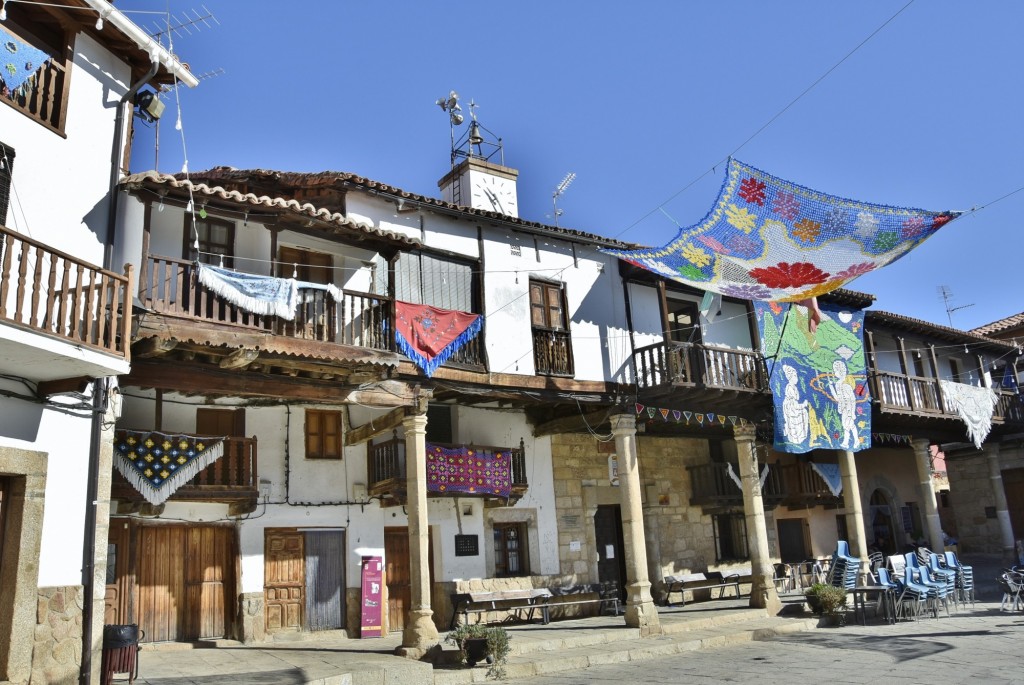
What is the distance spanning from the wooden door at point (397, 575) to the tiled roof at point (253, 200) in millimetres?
5817

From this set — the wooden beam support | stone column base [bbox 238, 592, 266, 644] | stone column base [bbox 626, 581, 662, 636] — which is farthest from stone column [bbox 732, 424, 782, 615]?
stone column base [bbox 238, 592, 266, 644]

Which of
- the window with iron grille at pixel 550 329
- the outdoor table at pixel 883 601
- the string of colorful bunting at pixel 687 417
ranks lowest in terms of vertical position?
the outdoor table at pixel 883 601

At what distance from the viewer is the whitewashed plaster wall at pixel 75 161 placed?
30.5ft

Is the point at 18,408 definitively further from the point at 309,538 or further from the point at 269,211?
the point at 309,538

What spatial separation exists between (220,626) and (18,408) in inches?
233

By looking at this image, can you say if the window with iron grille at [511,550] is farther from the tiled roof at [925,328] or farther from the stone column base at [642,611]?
the tiled roof at [925,328]

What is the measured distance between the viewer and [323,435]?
14648mm

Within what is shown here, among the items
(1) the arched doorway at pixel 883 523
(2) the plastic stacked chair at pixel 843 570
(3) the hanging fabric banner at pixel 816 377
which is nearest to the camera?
(2) the plastic stacked chair at pixel 843 570

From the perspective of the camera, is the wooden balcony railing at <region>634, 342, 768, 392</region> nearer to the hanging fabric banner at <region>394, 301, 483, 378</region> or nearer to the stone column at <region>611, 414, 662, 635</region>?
the stone column at <region>611, 414, 662, 635</region>

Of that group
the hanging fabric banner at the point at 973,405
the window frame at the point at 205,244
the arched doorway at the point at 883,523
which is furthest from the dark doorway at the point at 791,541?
the window frame at the point at 205,244

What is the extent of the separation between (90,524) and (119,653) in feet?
4.88

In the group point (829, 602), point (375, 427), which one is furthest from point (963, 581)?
point (375, 427)

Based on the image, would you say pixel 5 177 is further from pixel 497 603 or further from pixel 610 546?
pixel 610 546

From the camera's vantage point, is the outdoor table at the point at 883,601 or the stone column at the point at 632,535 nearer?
the stone column at the point at 632,535
